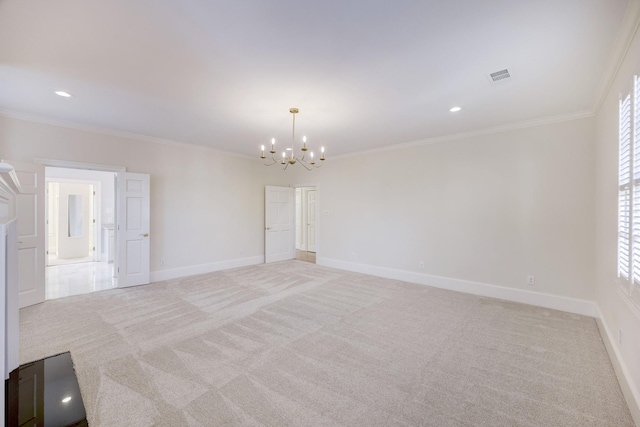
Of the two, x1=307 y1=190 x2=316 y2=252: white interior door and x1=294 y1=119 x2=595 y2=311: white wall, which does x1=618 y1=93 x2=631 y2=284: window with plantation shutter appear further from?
x1=307 y1=190 x2=316 y2=252: white interior door

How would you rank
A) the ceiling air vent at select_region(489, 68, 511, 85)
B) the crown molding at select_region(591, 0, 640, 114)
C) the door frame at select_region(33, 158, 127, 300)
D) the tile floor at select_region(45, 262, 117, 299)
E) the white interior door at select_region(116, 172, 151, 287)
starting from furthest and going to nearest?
1. the white interior door at select_region(116, 172, 151, 287)
2. the tile floor at select_region(45, 262, 117, 299)
3. the door frame at select_region(33, 158, 127, 300)
4. the ceiling air vent at select_region(489, 68, 511, 85)
5. the crown molding at select_region(591, 0, 640, 114)

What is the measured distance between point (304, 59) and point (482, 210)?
3.70 m

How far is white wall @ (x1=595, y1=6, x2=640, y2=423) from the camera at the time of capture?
1.86 metres

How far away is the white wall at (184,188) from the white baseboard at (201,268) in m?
0.02

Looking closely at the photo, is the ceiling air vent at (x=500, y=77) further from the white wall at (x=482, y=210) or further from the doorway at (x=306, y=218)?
→ the doorway at (x=306, y=218)

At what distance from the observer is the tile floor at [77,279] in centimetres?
432

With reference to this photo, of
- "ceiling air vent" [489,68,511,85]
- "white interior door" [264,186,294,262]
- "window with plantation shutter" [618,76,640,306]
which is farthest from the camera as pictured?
"white interior door" [264,186,294,262]

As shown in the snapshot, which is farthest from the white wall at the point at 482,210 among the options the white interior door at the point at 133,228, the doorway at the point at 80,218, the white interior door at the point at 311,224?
the doorway at the point at 80,218

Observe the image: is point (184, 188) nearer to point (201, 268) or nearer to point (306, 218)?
point (201, 268)

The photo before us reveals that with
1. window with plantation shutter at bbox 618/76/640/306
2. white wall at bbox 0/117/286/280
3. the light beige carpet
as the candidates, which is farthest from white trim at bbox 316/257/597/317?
white wall at bbox 0/117/286/280

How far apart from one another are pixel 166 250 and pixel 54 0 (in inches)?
166

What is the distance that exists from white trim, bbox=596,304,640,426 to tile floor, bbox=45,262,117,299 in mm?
6457

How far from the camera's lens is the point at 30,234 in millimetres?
3693

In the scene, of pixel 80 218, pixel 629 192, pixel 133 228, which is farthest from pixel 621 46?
pixel 80 218
